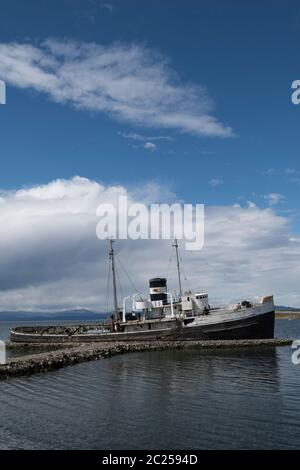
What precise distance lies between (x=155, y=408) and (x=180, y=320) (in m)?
41.1

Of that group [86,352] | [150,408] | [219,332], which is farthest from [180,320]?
[150,408]

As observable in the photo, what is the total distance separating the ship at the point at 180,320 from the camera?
6556 cm

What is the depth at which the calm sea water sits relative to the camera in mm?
20188

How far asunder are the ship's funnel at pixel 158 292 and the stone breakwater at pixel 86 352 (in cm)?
891

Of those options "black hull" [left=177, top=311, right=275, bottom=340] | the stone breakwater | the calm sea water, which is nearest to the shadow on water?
the calm sea water

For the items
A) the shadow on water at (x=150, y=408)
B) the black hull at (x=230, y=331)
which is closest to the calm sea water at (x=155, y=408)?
the shadow on water at (x=150, y=408)

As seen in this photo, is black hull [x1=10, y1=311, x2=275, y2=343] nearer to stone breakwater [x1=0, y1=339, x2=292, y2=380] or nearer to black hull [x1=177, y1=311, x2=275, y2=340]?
black hull [x1=177, y1=311, x2=275, y2=340]

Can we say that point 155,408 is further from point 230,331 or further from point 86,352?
point 230,331

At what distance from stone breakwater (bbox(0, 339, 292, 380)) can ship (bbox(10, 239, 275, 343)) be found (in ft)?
10.1

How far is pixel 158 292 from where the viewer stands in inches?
2859

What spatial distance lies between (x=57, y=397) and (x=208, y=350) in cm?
3171
